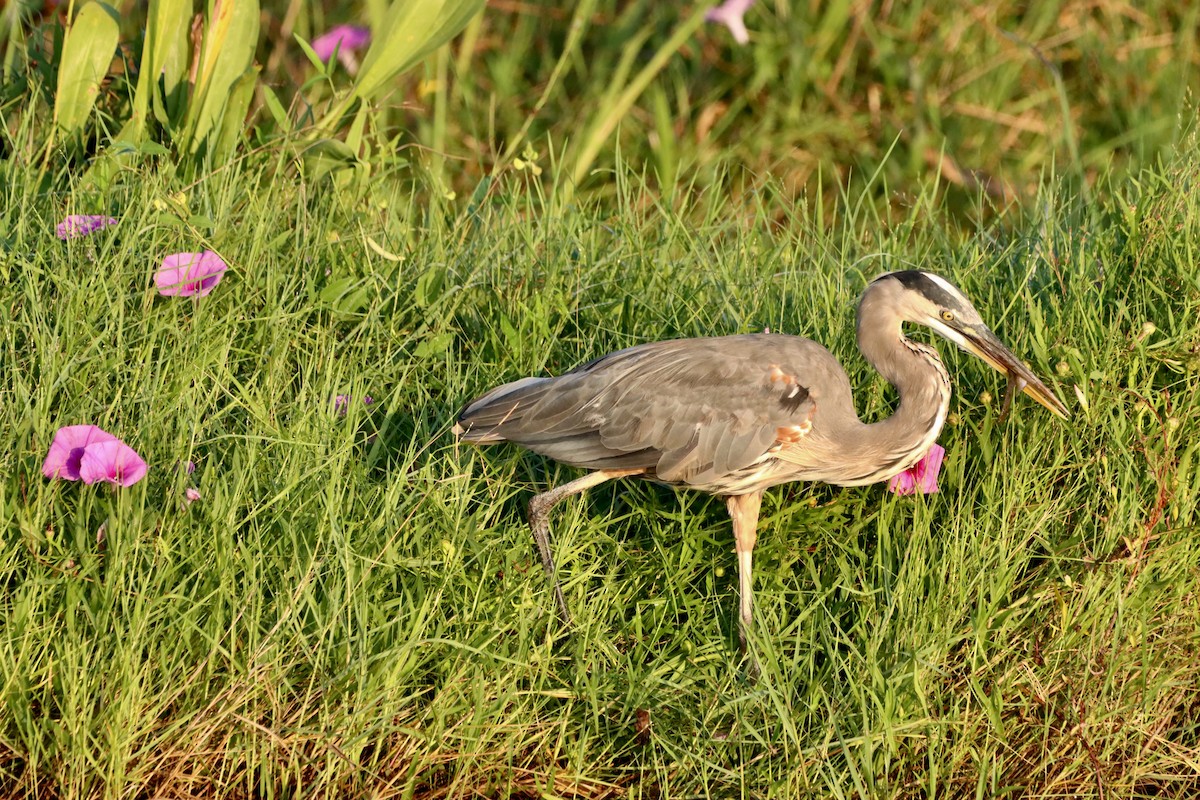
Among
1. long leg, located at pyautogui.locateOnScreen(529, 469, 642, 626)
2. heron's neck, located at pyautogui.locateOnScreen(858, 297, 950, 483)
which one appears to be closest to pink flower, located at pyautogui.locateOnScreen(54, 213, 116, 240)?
long leg, located at pyautogui.locateOnScreen(529, 469, 642, 626)

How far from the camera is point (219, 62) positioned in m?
4.70

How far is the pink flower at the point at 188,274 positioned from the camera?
3.94m

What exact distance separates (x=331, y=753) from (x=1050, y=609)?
1.82 m

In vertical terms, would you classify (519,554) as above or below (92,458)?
below

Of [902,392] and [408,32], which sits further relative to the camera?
[408,32]

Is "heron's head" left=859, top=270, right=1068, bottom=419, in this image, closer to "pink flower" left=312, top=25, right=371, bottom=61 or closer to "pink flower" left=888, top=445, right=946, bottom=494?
"pink flower" left=888, top=445, right=946, bottom=494

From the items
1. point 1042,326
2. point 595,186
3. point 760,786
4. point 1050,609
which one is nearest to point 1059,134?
point 595,186

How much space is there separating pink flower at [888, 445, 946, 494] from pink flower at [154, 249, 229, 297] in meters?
1.93

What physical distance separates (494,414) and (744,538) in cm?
74

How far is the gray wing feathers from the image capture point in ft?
12.0

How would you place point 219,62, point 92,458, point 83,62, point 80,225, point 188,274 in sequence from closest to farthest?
point 92,458
point 188,274
point 80,225
point 83,62
point 219,62

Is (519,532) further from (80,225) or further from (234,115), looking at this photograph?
(234,115)

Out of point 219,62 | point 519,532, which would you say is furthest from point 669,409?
point 219,62

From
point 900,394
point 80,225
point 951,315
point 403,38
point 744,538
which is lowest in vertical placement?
point 744,538
